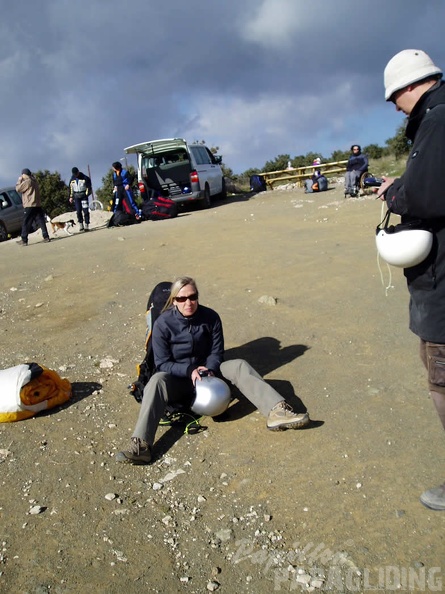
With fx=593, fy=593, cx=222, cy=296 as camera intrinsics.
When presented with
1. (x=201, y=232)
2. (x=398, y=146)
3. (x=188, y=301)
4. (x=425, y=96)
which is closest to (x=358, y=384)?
(x=188, y=301)

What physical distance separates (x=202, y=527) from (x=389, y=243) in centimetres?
189

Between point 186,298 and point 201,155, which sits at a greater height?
point 201,155

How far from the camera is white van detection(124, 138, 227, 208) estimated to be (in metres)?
16.3

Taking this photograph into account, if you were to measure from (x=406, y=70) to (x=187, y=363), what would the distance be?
2.74m

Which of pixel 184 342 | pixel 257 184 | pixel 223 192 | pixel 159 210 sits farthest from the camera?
pixel 257 184

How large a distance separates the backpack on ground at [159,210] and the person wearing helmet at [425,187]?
12.8 m

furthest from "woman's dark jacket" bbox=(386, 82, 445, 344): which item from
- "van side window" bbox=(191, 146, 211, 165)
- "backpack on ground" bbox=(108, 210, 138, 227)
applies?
"van side window" bbox=(191, 146, 211, 165)

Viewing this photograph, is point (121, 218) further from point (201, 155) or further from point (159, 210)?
point (201, 155)

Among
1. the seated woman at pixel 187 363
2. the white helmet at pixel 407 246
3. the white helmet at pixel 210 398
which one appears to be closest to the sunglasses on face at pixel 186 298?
the seated woman at pixel 187 363

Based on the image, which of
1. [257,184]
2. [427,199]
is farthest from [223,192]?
[427,199]

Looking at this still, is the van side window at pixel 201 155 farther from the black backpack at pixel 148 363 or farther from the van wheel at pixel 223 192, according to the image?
the black backpack at pixel 148 363

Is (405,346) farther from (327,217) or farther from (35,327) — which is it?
(327,217)

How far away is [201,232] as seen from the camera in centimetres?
1202

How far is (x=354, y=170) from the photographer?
15.5 m
